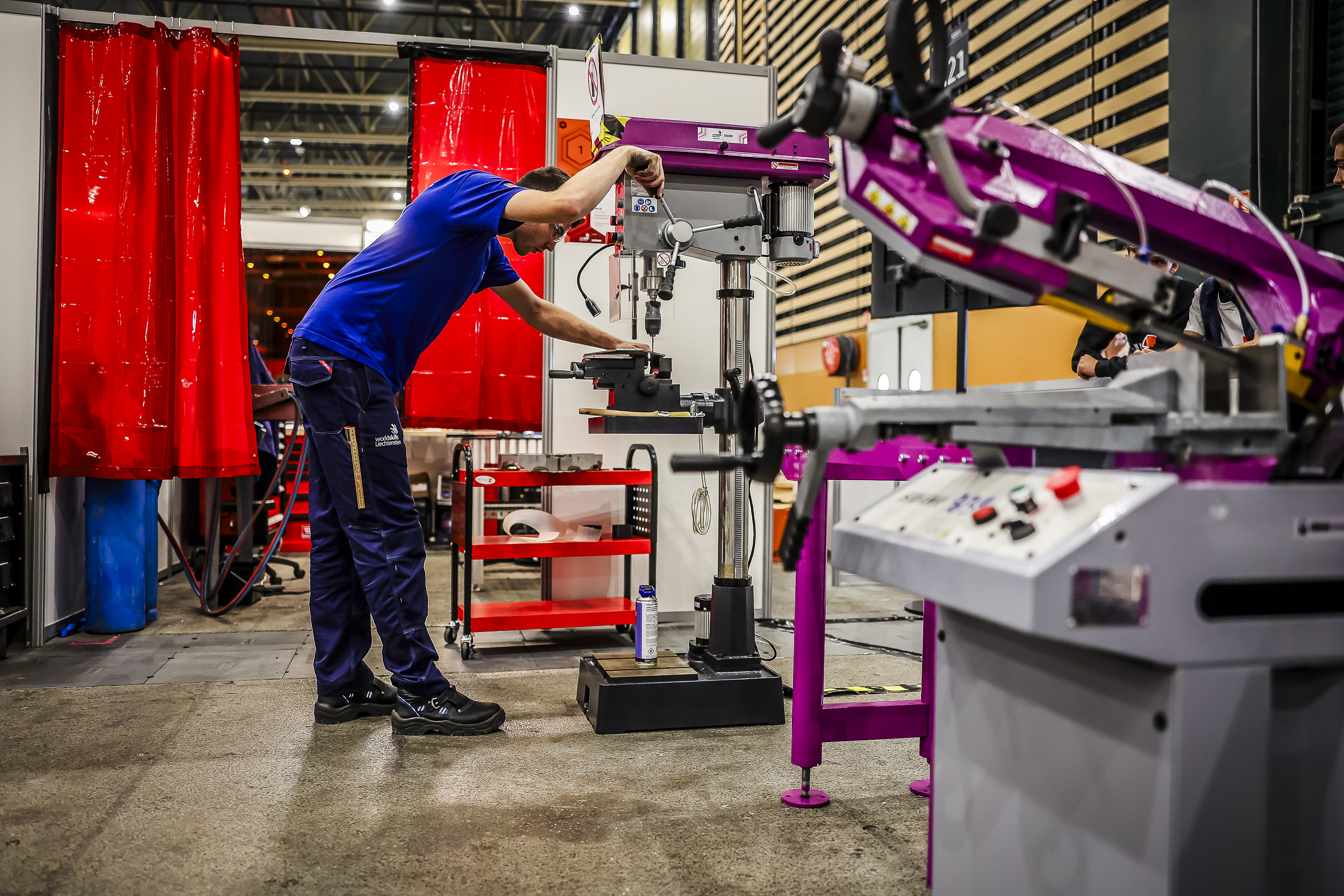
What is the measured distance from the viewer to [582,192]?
2.28 m

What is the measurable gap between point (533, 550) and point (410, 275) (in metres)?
1.36

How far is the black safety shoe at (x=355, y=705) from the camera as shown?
2633 millimetres

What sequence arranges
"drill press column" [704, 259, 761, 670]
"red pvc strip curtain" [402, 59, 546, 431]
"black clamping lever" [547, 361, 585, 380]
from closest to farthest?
"drill press column" [704, 259, 761, 670] < "black clamping lever" [547, 361, 585, 380] < "red pvc strip curtain" [402, 59, 546, 431]

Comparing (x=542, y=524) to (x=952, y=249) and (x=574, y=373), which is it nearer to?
(x=574, y=373)

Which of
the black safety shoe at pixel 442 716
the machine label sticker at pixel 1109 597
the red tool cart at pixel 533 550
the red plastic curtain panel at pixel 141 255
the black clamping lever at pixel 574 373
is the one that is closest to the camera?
the machine label sticker at pixel 1109 597

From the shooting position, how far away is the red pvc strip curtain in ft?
13.3

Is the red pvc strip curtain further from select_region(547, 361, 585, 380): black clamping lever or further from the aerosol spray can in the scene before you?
the aerosol spray can

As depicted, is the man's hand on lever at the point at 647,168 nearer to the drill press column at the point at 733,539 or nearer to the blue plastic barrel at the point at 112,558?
the drill press column at the point at 733,539

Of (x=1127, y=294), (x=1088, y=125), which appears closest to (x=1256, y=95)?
(x=1088, y=125)

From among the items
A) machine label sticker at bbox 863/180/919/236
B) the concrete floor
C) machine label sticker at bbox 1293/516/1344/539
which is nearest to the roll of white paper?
the concrete floor

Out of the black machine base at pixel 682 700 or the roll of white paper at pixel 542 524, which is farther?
the roll of white paper at pixel 542 524

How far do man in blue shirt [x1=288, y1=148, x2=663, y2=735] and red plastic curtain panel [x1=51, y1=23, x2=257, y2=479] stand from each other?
150 cm

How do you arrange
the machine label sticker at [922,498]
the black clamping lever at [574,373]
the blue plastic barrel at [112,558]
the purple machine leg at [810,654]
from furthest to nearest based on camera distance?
1. the blue plastic barrel at [112,558]
2. the black clamping lever at [574,373]
3. the purple machine leg at [810,654]
4. the machine label sticker at [922,498]

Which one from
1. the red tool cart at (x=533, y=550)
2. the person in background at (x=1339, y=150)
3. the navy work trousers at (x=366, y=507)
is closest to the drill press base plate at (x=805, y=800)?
the navy work trousers at (x=366, y=507)
